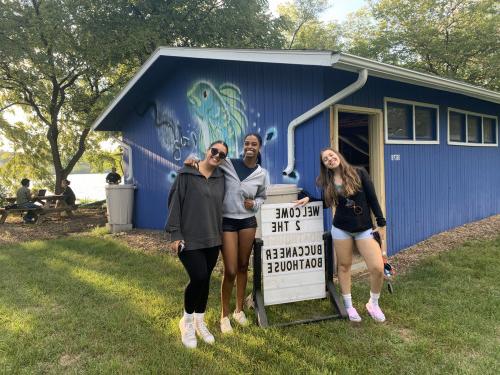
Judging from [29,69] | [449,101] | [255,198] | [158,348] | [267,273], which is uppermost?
[29,69]

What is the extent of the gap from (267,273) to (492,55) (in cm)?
1626

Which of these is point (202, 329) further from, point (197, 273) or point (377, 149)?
point (377, 149)

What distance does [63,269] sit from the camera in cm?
601

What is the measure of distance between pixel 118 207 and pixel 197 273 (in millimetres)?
6909

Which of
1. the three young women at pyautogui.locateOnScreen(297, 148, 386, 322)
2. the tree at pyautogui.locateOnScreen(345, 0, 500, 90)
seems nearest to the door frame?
the three young women at pyautogui.locateOnScreen(297, 148, 386, 322)

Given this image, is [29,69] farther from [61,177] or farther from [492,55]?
[492,55]

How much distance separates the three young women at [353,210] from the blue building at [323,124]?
1.24 metres

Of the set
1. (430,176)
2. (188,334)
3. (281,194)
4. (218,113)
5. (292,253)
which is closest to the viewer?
(188,334)

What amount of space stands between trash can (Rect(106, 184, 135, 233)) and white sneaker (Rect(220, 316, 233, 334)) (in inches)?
255

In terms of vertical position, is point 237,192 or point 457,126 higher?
point 457,126

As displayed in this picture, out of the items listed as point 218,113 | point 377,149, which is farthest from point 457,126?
point 218,113

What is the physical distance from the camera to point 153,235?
8664mm

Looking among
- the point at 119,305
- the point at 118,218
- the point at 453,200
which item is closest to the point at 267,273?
the point at 119,305

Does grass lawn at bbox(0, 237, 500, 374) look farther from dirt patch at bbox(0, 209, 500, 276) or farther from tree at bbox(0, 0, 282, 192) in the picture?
tree at bbox(0, 0, 282, 192)
